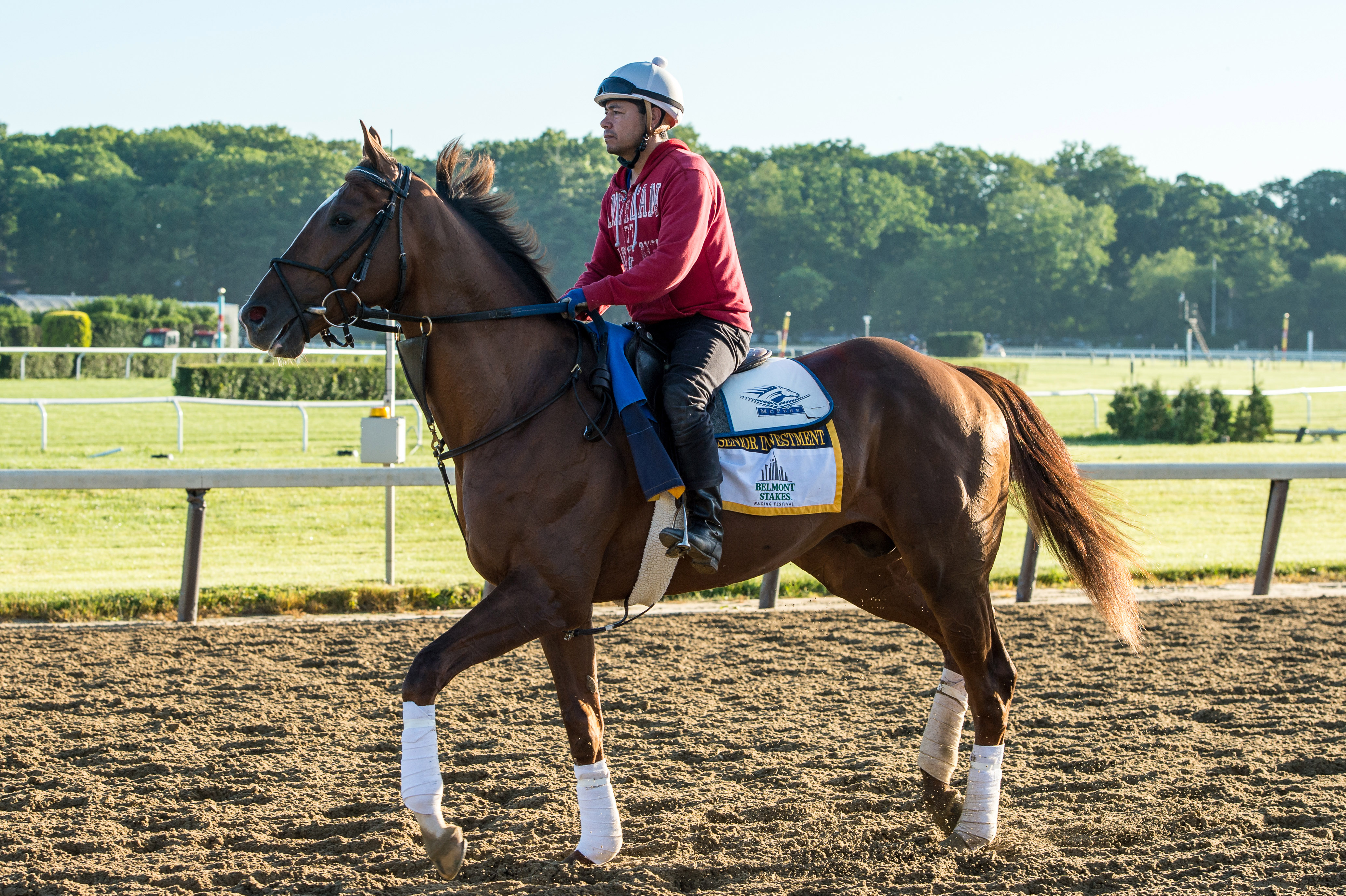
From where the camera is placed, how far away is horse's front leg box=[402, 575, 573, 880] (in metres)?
3.18

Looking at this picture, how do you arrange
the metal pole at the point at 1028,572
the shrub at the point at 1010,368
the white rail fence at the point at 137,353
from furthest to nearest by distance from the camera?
the shrub at the point at 1010,368
the white rail fence at the point at 137,353
the metal pole at the point at 1028,572

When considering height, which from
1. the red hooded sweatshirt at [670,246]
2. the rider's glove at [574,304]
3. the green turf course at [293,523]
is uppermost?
the red hooded sweatshirt at [670,246]

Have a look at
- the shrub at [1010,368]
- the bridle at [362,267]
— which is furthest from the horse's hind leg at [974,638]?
the shrub at [1010,368]

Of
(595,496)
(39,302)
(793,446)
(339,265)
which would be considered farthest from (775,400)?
(39,302)

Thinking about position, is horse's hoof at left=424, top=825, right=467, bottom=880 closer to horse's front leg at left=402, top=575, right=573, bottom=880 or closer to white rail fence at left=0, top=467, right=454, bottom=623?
horse's front leg at left=402, top=575, right=573, bottom=880

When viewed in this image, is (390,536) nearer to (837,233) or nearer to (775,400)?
(775,400)

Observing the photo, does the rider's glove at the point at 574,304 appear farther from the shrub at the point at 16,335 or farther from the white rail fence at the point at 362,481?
the shrub at the point at 16,335

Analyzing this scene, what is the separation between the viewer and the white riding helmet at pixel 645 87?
11.8 ft

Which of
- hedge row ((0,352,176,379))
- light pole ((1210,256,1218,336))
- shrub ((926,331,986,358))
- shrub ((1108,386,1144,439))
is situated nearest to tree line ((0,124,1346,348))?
light pole ((1210,256,1218,336))

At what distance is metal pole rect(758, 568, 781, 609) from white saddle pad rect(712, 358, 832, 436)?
11.7ft

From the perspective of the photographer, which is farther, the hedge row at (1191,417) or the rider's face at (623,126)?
the hedge row at (1191,417)

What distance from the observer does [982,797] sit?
12.3 feet

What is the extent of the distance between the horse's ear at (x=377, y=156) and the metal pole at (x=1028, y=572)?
17.5 ft

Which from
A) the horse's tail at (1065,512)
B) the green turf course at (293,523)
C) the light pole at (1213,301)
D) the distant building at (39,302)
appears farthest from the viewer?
the light pole at (1213,301)
